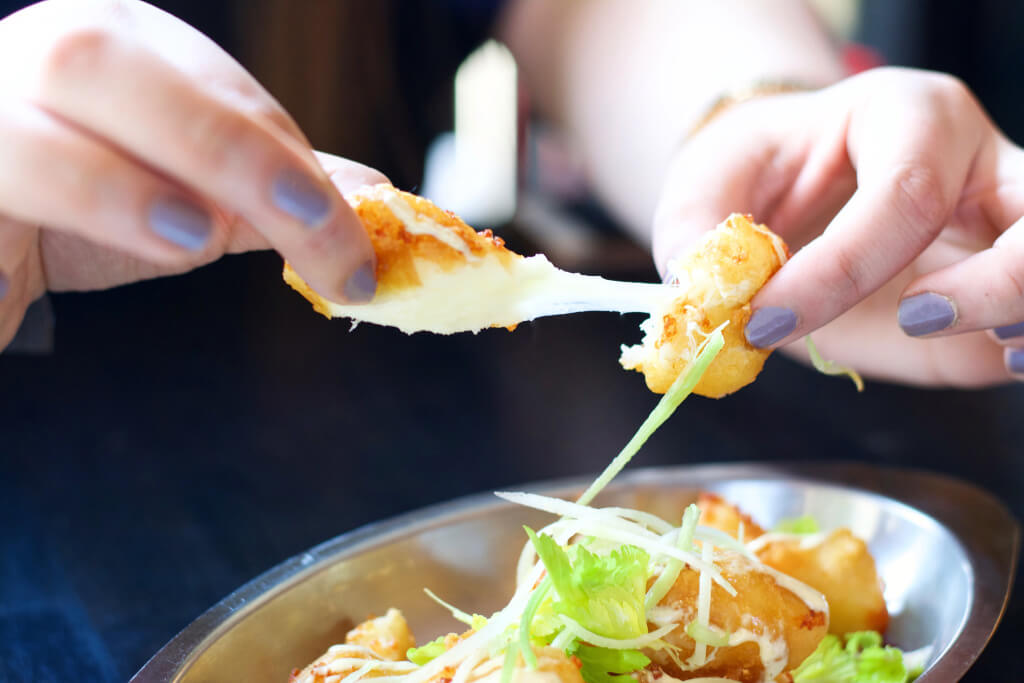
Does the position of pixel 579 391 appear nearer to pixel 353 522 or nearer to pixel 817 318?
pixel 353 522

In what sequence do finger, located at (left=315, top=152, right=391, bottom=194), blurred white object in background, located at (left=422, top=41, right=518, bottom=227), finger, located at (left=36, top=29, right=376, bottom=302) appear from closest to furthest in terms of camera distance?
finger, located at (left=36, top=29, right=376, bottom=302), finger, located at (left=315, top=152, right=391, bottom=194), blurred white object in background, located at (left=422, top=41, right=518, bottom=227)

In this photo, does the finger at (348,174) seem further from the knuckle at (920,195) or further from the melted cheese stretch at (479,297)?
the knuckle at (920,195)

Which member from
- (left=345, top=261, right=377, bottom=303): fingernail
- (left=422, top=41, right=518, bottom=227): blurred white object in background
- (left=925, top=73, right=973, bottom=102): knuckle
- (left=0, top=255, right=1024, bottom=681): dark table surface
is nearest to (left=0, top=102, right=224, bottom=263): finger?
(left=345, top=261, right=377, bottom=303): fingernail

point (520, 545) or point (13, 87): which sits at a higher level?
point (13, 87)

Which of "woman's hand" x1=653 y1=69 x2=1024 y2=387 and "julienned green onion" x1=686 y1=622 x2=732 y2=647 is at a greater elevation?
"woman's hand" x1=653 y1=69 x2=1024 y2=387

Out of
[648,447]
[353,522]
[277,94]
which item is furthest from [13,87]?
[277,94]

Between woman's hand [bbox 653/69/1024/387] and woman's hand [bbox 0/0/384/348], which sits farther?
woman's hand [bbox 653/69/1024/387]

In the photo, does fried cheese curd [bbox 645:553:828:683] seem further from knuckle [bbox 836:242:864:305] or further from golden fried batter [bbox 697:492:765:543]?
knuckle [bbox 836:242:864:305]

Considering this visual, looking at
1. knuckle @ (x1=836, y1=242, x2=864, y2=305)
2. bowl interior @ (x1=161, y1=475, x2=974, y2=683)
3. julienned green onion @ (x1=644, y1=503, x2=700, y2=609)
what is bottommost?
bowl interior @ (x1=161, y1=475, x2=974, y2=683)
